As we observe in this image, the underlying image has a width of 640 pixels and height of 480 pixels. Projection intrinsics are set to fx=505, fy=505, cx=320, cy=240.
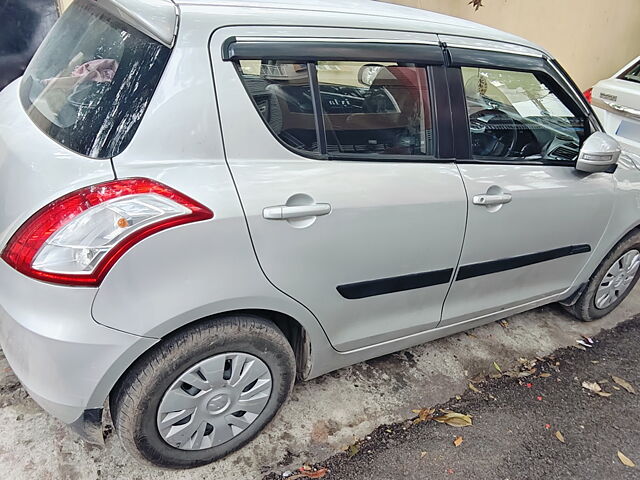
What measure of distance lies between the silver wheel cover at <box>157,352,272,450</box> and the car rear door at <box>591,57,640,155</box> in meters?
3.81

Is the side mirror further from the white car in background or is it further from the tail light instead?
the white car in background

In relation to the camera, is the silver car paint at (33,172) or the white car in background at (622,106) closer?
the silver car paint at (33,172)

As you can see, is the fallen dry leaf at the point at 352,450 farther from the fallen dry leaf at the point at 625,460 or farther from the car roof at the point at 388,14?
the car roof at the point at 388,14

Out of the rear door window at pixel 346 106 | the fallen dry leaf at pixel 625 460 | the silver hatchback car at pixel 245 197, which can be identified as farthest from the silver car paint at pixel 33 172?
the fallen dry leaf at pixel 625 460

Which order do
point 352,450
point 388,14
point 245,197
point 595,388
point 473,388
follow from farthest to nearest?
point 595,388 < point 473,388 < point 352,450 < point 388,14 < point 245,197

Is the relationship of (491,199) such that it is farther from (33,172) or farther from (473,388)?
(33,172)

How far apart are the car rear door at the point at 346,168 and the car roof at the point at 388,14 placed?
6cm

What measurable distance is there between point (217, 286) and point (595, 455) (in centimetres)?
188

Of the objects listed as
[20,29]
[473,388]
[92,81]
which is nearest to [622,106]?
[473,388]

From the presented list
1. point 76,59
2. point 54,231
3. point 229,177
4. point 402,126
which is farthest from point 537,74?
point 54,231

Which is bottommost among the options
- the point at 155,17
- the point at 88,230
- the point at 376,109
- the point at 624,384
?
the point at 624,384

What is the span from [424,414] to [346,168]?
1268mm

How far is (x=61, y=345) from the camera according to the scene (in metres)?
1.49

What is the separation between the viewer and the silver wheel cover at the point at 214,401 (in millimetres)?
1751
